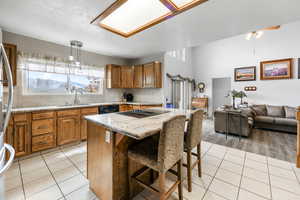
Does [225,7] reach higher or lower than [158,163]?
higher

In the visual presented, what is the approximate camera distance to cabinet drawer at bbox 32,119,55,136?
8.26 ft

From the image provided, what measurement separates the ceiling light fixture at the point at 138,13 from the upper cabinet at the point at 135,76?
1.66 metres

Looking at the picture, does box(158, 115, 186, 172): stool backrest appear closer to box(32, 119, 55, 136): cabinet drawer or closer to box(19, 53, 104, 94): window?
box(32, 119, 55, 136): cabinet drawer

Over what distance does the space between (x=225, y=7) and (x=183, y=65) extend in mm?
4154

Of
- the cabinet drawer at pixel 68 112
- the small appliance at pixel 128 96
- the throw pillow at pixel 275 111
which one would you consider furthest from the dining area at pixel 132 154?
the throw pillow at pixel 275 111

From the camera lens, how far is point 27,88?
2934mm

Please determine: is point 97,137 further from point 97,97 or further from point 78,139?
point 97,97

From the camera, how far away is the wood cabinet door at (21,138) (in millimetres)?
2314

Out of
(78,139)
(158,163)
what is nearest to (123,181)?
(158,163)

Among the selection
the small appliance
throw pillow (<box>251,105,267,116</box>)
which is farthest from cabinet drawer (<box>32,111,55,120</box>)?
throw pillow (<box>251,105,267,116</box>)

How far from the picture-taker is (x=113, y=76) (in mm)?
4316

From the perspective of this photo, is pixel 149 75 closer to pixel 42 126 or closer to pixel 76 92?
pixel 76 92

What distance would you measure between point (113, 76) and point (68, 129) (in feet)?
7.04

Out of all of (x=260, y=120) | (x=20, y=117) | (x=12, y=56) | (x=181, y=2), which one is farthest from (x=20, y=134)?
(x=260, y=120)
